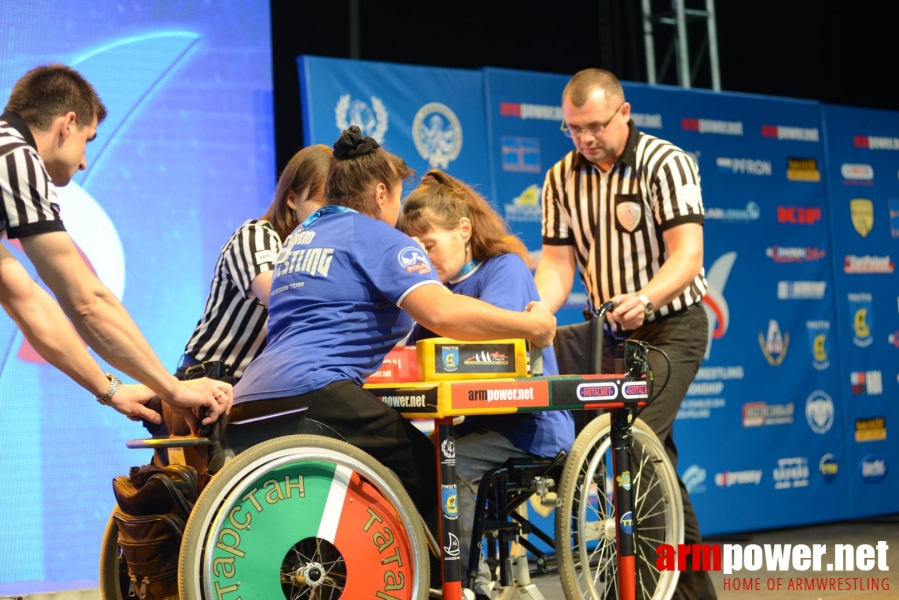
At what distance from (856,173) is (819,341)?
3.49ft

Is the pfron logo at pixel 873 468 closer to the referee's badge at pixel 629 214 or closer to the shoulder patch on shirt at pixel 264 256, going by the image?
the referee's badge at pixel 629 214

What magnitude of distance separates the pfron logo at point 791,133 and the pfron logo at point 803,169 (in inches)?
4.6

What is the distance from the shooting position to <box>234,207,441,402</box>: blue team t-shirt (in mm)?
2338

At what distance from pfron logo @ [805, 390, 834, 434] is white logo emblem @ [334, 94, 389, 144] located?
2812 millimetres

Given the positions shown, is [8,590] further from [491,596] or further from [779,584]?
[779,584]

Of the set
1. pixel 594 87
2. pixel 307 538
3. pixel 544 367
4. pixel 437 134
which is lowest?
pixel 307 538

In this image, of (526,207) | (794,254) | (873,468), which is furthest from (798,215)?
(526,207)

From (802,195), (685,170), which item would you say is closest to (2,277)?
(685,170)

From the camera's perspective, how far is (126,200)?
13.2 ft

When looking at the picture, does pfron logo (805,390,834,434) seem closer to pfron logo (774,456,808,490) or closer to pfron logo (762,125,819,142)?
pfron logo (774,456,808,490)

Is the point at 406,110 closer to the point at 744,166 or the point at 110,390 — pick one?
the point at 744,166

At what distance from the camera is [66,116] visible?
2434mm

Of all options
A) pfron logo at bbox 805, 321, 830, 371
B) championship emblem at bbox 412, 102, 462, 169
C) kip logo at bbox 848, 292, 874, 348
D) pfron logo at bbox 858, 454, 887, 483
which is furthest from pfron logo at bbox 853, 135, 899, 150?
championship emblem at bbox 412, 102, 462, 169

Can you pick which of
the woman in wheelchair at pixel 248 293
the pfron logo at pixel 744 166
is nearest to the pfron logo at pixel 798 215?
the pfron logo at pixel 744 166
